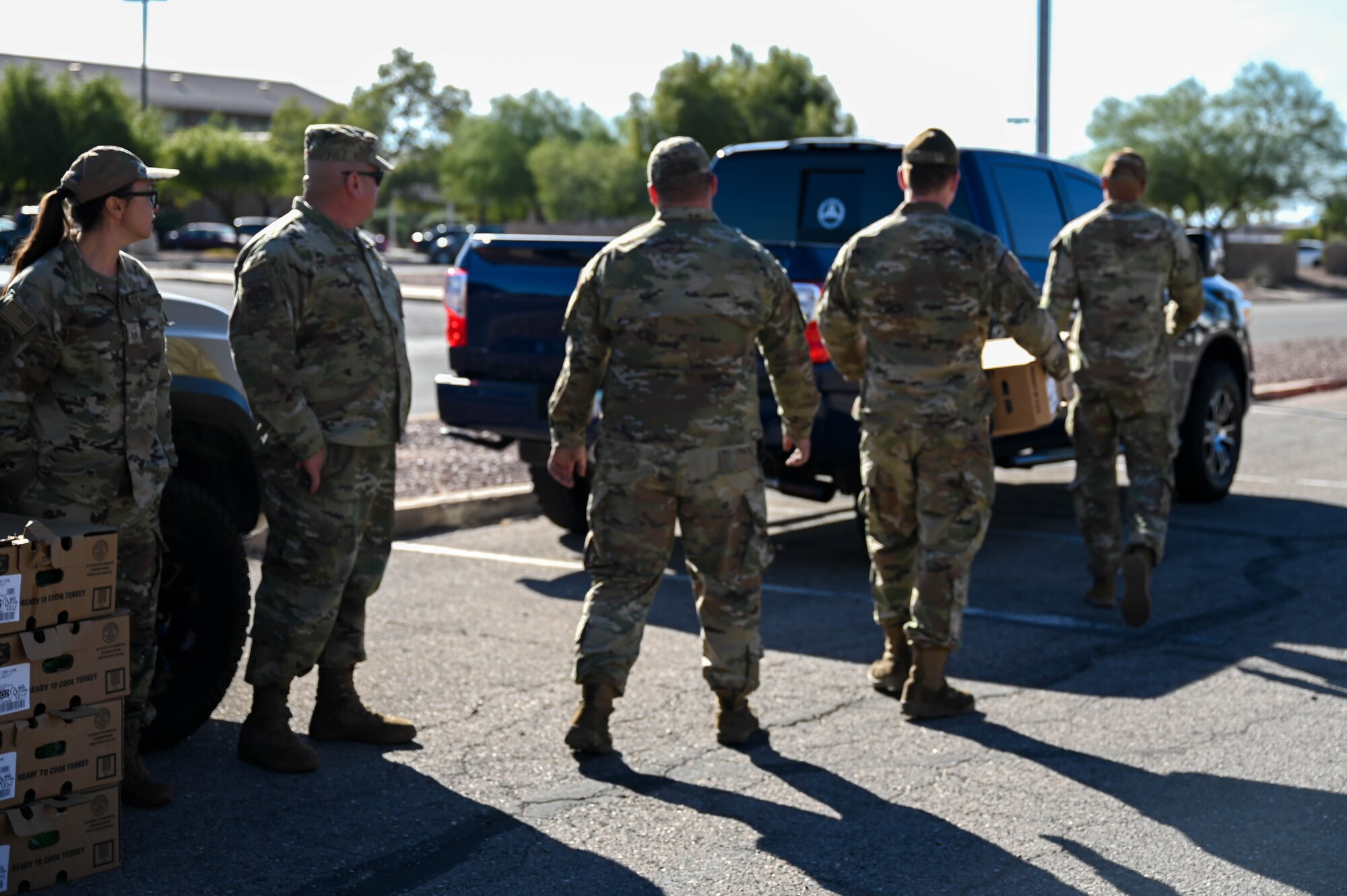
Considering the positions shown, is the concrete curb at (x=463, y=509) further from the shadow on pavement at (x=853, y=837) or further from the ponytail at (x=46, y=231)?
the ponytail at (x=46, y=231)

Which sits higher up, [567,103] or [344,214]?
[567,103]

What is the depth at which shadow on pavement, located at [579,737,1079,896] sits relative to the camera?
3979 millimetres

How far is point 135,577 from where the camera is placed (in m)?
4.43

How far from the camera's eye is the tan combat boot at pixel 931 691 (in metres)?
5.42

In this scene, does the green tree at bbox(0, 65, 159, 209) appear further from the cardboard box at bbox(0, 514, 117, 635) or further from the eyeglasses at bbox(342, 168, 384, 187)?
the cardboard box at bbox(0, 514, 117, 635)

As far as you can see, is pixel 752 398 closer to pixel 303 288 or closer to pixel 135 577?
pixel 303 288

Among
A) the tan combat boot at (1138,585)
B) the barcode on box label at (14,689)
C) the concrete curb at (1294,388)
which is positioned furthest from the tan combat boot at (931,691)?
the concrete curb at (1294,388)

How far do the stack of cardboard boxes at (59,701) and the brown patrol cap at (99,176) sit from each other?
2.98 feet

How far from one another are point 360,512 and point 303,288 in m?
0.72

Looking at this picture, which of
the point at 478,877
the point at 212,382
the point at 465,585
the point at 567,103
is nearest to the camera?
the point at 478,877

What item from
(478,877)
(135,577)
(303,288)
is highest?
(303,288)

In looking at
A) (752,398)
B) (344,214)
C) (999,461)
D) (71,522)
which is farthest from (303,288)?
(999,461)

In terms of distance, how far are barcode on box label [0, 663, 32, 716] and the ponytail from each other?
1130 millimetres

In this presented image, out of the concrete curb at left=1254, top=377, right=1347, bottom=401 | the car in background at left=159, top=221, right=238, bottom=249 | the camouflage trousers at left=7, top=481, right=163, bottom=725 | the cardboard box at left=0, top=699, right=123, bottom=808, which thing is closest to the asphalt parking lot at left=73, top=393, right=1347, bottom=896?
the cardboard box at left=0, top=699, right=123, bottom=808
